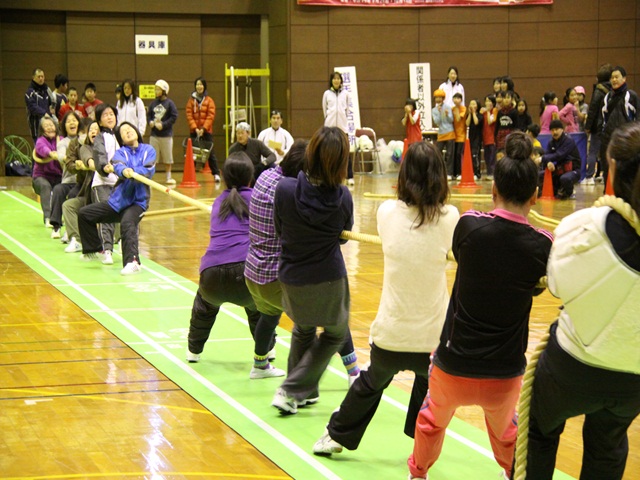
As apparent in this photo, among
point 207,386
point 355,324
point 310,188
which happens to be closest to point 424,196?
point 310,188

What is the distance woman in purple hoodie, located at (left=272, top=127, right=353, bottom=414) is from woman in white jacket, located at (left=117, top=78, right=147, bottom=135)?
41.2 ft

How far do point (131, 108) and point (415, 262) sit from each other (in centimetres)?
1388

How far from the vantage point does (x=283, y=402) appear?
5.11 metres

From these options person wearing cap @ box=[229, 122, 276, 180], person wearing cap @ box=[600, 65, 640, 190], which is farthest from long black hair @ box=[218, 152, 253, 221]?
person wearing cap @ box=[600, 65, 640, 190]

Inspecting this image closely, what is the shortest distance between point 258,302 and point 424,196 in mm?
1782

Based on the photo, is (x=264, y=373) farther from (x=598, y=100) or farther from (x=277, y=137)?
(x=277, y=137)

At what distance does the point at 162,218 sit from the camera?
43.8 ft

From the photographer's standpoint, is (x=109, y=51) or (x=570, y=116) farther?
(x=109, y=51)

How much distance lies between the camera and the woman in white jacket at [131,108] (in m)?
17.0

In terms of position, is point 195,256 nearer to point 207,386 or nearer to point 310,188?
point 207,386

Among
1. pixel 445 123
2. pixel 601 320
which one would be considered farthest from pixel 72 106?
pixel 601 320

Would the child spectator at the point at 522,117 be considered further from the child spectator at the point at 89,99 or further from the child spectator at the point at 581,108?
the child spectator at the point at 89,99

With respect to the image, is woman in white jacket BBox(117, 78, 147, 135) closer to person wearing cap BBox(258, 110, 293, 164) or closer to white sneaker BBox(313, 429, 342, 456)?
person wearing cap BBox(258, 110, 293, 164)

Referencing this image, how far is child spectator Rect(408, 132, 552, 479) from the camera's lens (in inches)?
136
